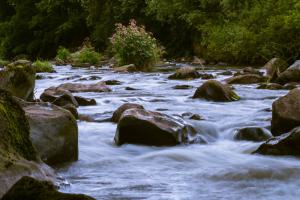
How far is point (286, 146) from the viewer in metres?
5.86

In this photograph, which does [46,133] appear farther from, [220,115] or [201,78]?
[201,78]

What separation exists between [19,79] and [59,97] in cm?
90

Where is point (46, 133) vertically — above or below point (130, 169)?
above

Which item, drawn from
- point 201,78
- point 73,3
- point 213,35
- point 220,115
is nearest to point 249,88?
point 201,78

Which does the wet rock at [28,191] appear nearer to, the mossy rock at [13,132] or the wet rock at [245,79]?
the mossy rock at [13,132]

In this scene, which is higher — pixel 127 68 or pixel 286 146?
pixel 286 146

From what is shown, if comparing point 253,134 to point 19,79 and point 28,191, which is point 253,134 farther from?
point 28,191

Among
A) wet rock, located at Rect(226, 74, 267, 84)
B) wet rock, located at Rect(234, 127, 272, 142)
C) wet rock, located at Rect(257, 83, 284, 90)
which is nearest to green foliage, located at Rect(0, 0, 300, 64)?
wet rock, located at Rect(226, 74, 267, 84)

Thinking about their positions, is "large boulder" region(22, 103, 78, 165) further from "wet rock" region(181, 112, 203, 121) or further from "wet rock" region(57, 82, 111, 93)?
"wet rock" region(57, 82, 111, 93)

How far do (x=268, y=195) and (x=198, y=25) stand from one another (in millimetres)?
22865

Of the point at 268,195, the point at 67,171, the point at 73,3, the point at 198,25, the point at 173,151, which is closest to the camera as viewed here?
the point at 268,195

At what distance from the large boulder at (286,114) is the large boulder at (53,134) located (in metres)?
2.44

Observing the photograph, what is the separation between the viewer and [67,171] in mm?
5238

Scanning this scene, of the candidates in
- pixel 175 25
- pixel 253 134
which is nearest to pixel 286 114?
pixel 253 134
